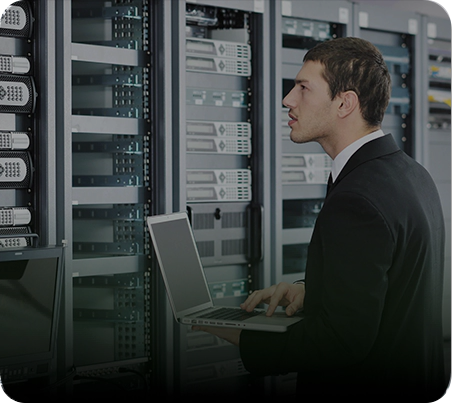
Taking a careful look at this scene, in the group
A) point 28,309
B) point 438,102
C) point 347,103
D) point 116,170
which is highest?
point 438,102

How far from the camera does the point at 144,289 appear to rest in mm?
2844

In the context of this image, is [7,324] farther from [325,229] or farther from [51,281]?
[325,229]

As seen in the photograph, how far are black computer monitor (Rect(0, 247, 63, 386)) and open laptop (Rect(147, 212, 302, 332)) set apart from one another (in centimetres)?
45

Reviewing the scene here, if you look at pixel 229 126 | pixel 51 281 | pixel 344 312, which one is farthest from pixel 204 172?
pixel 344 312

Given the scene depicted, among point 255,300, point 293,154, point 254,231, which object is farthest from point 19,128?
point 293,154

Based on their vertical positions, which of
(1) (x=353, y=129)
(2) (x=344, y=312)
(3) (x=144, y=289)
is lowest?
(3) (x=144, y=289)

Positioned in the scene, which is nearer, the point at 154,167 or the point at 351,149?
the point at 351,149

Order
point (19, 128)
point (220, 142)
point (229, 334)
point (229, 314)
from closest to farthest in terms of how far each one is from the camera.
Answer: point (229, 334) < point (229, 314) < point (19, 128) < point (220, 142)

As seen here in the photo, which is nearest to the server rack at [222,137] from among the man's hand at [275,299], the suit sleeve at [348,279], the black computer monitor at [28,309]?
the black computer monitor at [28,309]

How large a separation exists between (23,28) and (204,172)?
0.98m

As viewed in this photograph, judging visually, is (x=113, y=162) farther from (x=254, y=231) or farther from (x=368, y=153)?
(x=368, y=153)

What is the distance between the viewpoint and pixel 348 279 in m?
1.34

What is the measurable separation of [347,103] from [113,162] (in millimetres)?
1557

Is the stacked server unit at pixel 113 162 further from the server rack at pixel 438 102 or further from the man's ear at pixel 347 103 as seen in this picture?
the server rack at pixel 438 102
